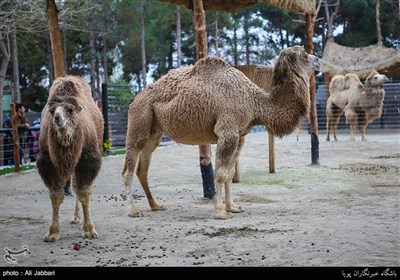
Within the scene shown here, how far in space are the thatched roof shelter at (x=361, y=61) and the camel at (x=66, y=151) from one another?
16905mm

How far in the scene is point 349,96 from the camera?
57.9 ft

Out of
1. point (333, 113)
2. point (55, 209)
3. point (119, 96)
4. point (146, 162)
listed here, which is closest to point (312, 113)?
point (146, 162)

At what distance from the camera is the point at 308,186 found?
8648mm

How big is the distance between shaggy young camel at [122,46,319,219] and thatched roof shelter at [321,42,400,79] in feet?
50.2

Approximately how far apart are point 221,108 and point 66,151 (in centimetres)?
199

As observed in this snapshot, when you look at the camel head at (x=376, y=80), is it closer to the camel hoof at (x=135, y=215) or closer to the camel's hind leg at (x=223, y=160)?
the camel's hind leg at (x=223, y=160)

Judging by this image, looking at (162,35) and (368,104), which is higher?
(162,35)

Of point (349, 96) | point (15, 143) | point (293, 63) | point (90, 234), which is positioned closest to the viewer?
point (90, 234)

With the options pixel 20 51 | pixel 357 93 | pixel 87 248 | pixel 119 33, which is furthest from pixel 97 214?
pixel 119 33

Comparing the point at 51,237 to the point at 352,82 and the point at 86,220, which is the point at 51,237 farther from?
the point at 352,82

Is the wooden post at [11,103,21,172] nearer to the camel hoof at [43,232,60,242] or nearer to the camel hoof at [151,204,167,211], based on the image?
the camel hoof at [151,204,167,211]

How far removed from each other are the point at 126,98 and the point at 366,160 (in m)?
9.94

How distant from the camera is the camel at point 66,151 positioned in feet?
17.0

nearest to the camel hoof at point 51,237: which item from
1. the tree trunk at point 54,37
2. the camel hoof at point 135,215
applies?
the camel hoof at point 135,215
